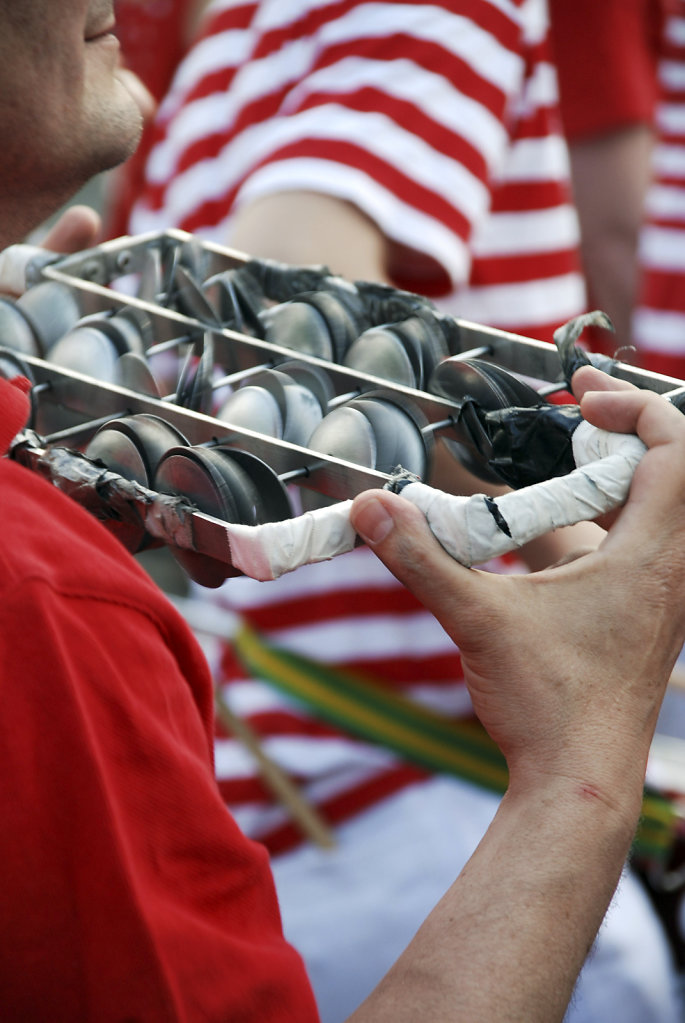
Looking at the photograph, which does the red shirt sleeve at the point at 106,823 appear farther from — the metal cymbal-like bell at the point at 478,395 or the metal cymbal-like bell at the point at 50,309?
the metal cymbal-like bell at the point at 50,309

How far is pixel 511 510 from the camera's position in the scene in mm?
826

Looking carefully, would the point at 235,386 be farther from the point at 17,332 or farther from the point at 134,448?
the point at 134,448

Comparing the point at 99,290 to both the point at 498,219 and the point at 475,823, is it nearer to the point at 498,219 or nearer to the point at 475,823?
the point at 498,219

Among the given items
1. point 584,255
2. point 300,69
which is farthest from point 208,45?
point 584,255

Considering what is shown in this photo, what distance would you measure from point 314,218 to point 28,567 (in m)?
0.86

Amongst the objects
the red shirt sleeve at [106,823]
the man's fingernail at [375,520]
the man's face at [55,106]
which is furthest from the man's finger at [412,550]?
the man's face at [55,106]

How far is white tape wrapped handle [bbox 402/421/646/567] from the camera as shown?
82 centimetres

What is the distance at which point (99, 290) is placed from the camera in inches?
50.2

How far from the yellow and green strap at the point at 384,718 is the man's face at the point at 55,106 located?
2.82ft

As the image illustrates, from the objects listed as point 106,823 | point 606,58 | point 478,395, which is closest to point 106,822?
point 106,823

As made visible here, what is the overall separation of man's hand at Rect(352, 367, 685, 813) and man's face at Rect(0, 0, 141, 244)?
40 cm

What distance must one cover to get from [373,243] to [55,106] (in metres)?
0.65

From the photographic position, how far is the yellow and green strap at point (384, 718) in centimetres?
168

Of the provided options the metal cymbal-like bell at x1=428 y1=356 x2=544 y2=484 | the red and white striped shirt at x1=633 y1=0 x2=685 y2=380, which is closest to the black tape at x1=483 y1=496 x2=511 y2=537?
the metal cymbal-like bell at x1=428 y1=356 x2=544 y2=484
